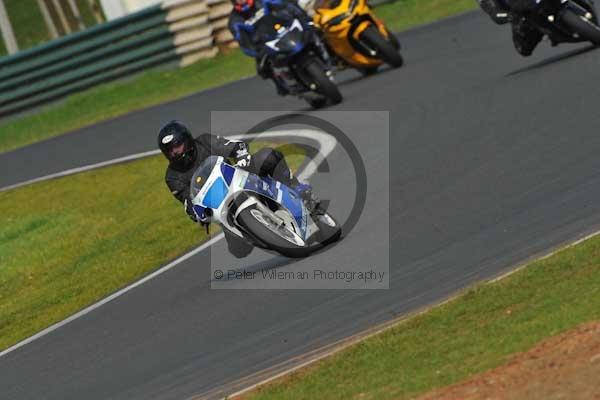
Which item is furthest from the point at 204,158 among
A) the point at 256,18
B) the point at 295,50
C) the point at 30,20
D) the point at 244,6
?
the point at 30,20

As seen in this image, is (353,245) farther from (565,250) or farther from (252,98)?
(252,98)

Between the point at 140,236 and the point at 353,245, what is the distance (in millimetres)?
4111

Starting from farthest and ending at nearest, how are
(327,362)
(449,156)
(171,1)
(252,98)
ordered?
(171,1) < (252,98) < (449,156) < (327,362)

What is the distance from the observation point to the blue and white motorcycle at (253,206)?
33.1 feet

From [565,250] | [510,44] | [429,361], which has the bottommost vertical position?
[510,44]

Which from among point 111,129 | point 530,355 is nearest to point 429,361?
point 530,355

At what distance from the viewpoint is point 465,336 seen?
7426mm

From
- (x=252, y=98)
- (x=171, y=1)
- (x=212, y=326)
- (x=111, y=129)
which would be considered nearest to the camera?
(x=212, y=326)

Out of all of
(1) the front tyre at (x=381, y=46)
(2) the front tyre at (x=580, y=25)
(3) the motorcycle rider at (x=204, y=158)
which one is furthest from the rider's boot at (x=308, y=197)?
(1) the front tyre at (x=381, y=46)

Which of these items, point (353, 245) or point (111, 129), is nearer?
point (353, 245)

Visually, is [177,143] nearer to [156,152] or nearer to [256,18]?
[256,18]

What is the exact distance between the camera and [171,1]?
2456 cm

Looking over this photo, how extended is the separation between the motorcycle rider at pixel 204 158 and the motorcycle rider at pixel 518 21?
526 cm

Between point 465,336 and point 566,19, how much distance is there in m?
7.46
